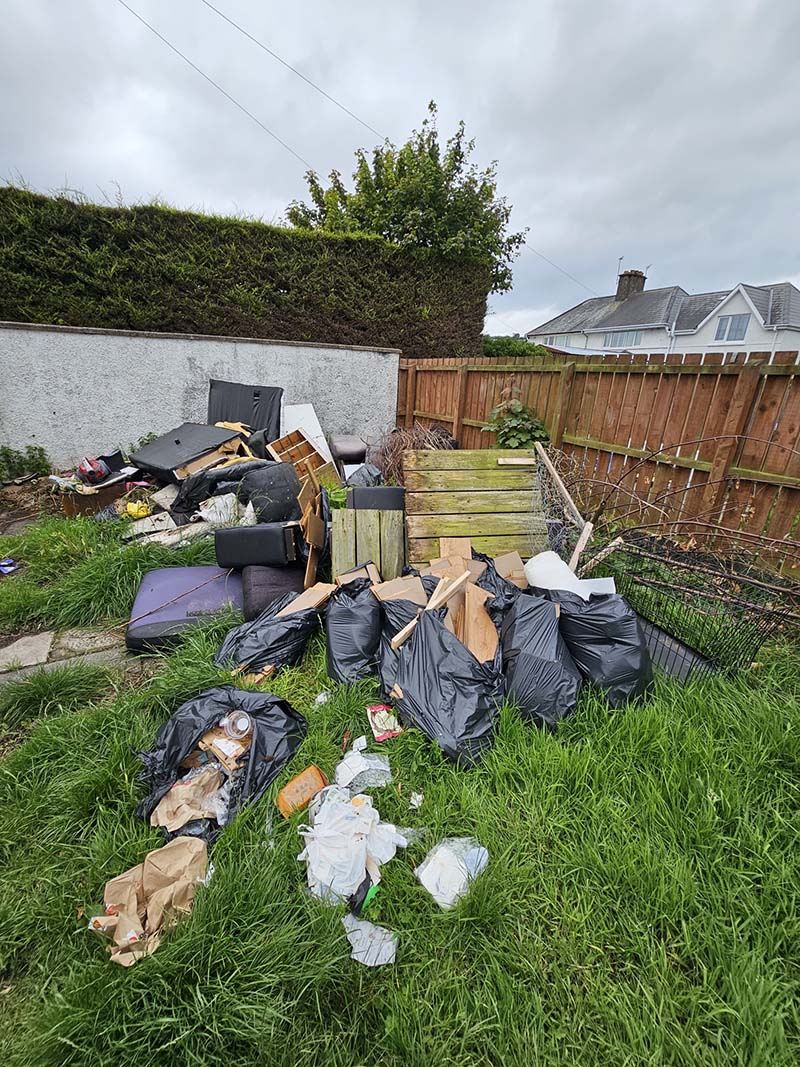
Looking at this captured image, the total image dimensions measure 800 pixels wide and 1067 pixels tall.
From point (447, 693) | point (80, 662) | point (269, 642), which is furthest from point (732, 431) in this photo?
point (80, 662)

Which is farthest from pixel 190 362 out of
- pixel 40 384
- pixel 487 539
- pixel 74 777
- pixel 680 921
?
pixel 680 921

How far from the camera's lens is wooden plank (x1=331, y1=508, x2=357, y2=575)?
284 centimetres

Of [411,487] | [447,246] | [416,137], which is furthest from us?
[416,137]

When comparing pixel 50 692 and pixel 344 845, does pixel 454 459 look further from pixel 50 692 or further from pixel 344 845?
pixel 50 692

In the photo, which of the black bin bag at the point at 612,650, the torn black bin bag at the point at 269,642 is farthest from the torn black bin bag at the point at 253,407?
the black bin bag at the point at 612,650

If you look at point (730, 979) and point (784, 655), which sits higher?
point (784, 655)

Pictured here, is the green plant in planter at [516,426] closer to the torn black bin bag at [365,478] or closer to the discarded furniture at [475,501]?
the discarded furniture at [475,501]

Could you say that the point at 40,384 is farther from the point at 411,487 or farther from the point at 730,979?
the point at 730,979

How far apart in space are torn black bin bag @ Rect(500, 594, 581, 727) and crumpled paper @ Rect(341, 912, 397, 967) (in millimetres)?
968

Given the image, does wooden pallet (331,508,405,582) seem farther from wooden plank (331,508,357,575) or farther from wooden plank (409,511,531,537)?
wooden plank (409,511,531,537)

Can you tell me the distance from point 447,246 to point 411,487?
269 inches

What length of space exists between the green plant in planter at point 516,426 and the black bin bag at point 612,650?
9.77ft

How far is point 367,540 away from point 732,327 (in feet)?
95.2

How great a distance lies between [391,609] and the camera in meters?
2.26
